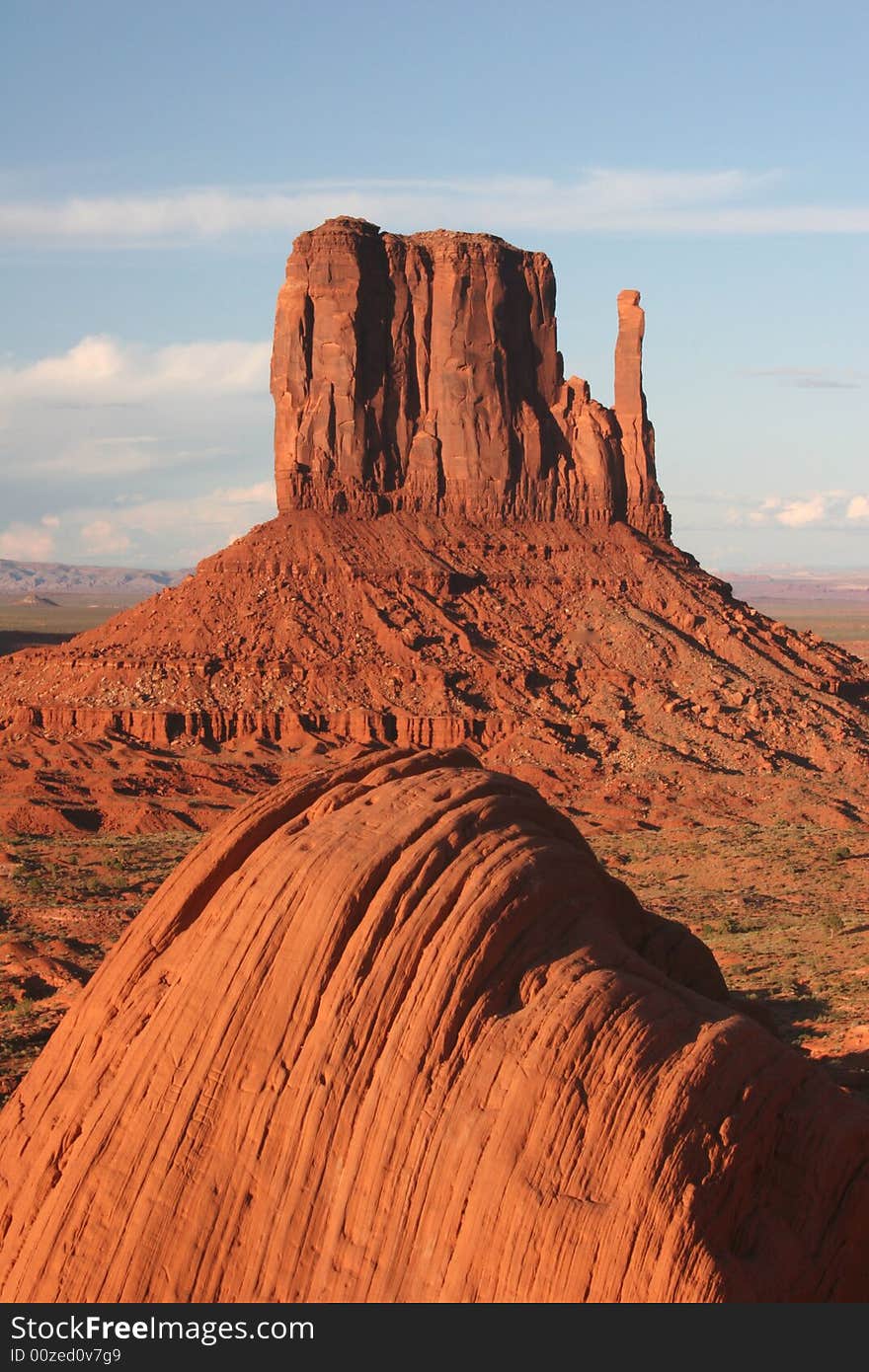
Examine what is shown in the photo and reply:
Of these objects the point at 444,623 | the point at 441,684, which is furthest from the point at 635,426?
the point at 441,684

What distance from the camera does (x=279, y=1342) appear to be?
33.1 ft

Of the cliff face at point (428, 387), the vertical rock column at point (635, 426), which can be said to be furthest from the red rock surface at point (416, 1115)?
the vertical rock column at point (635, 426)

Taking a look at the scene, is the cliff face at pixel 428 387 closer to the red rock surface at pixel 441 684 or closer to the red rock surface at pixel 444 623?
the red rock surface at pixel 444 623

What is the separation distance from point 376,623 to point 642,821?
→ 17.5 meters

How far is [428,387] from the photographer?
247 ft

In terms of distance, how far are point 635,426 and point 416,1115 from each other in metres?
70.8

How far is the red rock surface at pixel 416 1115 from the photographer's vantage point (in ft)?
36.7

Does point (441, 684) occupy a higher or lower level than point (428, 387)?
lower

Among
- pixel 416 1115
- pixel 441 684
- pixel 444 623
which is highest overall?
pixel 444 623

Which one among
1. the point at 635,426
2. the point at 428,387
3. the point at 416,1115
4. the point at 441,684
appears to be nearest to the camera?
the point at 416,1115

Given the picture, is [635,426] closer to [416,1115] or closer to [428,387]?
[428,387]

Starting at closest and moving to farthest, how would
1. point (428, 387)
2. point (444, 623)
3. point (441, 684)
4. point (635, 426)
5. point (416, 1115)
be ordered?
1. point (416, 1115)
2. point (441, 684)
3. point (444, 623)
4. point (428, 387)
5. point (635, 426)

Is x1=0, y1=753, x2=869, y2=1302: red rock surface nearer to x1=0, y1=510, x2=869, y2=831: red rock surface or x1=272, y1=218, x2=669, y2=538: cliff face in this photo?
x1=0, y1=510, x2=869, y2=831: red rock surface

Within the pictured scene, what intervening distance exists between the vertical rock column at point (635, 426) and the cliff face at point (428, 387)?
58.5 inches
